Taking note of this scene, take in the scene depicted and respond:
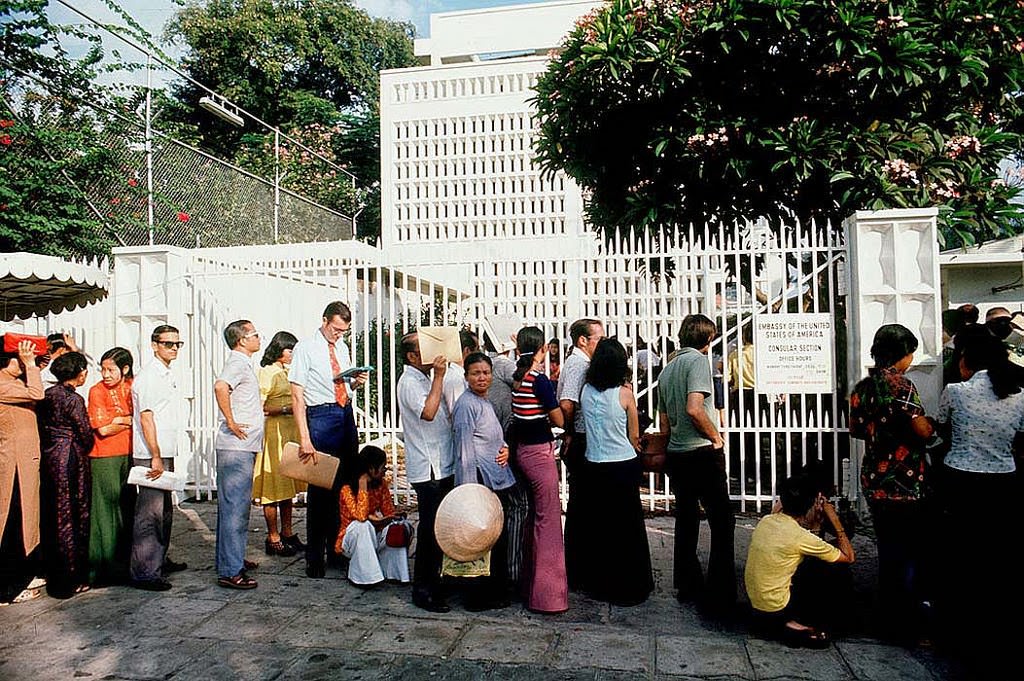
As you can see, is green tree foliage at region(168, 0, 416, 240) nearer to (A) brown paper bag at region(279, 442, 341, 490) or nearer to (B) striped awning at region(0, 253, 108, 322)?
(B) striped awning at region(0, 253, 108, 322)

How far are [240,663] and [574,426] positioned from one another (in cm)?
231

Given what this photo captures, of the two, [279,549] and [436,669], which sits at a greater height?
[279,549]

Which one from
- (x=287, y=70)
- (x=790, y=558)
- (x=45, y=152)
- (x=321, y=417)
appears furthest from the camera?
(x=287, y=70)

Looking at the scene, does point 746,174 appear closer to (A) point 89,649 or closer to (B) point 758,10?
(B) point 758,10

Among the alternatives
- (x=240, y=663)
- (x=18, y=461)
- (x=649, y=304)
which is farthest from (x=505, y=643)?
(x=649, y=304)

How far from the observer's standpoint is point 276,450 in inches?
241

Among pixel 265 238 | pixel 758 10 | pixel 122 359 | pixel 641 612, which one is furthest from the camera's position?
pixel 265 238

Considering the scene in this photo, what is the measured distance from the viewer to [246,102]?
84.9 feet

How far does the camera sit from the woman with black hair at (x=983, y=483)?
402cm

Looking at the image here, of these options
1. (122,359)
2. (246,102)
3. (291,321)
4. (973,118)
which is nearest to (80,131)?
(291,321)

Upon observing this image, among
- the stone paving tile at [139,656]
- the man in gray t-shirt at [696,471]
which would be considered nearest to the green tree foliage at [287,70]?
the man in gray t-shirt at [696,471]

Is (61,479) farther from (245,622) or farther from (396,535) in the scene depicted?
(396,535)

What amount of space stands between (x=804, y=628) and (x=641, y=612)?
3.08 feet

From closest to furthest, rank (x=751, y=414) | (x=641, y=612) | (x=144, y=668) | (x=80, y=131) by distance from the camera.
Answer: (x=144, y=668)
(x=641, y=612)
(x=751, y=414)
(x=80, y=131)
